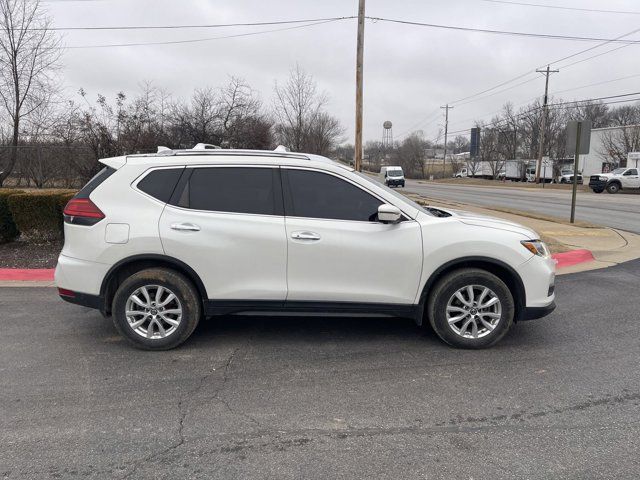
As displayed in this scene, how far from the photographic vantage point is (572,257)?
29.1ft

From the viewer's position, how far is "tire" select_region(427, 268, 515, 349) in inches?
171

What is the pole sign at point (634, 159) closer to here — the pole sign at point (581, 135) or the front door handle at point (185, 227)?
the pole sign at point (581, 135)

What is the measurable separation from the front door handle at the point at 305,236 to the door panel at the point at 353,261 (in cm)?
2

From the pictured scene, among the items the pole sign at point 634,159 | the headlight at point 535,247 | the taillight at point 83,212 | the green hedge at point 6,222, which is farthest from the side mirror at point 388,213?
the pole sign at point 634,159

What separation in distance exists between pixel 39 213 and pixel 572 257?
9888 millimetres

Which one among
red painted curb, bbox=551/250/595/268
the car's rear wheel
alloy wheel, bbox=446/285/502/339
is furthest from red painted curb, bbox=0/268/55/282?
the car's rear wheel

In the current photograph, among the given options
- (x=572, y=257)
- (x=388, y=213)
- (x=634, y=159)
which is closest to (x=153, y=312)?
(x=388, y=213)

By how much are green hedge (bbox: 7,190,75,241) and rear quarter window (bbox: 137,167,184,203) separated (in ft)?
16.8

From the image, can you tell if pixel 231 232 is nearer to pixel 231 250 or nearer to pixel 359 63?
pixel 231 250

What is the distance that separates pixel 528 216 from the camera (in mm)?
16062

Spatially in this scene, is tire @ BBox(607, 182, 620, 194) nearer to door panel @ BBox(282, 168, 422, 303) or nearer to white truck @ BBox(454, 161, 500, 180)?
white truck @ BBox(454, 161, 500, 180)

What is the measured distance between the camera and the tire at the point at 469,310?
4.34 m

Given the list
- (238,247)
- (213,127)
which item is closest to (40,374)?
(238,247)

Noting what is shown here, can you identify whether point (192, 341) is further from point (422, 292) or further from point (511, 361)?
point (511, 361)
